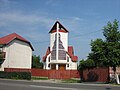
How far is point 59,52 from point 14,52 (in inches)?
433

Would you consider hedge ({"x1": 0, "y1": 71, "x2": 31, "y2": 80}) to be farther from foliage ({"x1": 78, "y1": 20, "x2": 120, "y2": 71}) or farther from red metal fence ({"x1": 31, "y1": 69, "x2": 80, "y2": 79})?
foliage ({"x1": 78, "y1": 20, "x2": 120, "y2": 71})

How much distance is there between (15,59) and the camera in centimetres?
5612

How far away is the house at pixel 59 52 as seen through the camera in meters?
58.9

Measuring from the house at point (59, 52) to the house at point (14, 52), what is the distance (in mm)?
5128

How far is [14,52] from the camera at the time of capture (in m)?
55.9

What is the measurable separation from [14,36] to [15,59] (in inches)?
217

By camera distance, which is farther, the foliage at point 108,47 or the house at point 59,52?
the house at point 59,52

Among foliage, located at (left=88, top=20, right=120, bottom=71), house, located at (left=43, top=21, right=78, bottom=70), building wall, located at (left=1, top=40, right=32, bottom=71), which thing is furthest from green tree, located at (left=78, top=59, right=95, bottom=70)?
building wall, located at (left=1, top=40, right=32, bottom=71)

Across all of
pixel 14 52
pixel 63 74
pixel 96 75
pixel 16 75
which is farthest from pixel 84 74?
pixel 14 52

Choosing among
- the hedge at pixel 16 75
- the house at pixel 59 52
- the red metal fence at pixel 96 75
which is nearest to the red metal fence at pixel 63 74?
the red metal fence at pixel 96 75

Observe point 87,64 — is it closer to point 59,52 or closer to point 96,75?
point 96,75

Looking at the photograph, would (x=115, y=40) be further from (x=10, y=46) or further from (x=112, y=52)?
(x=10, y=46)

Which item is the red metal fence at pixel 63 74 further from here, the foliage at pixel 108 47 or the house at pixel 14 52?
the foliage at pixel 108 47

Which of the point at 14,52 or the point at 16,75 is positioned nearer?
the point at 16,75
